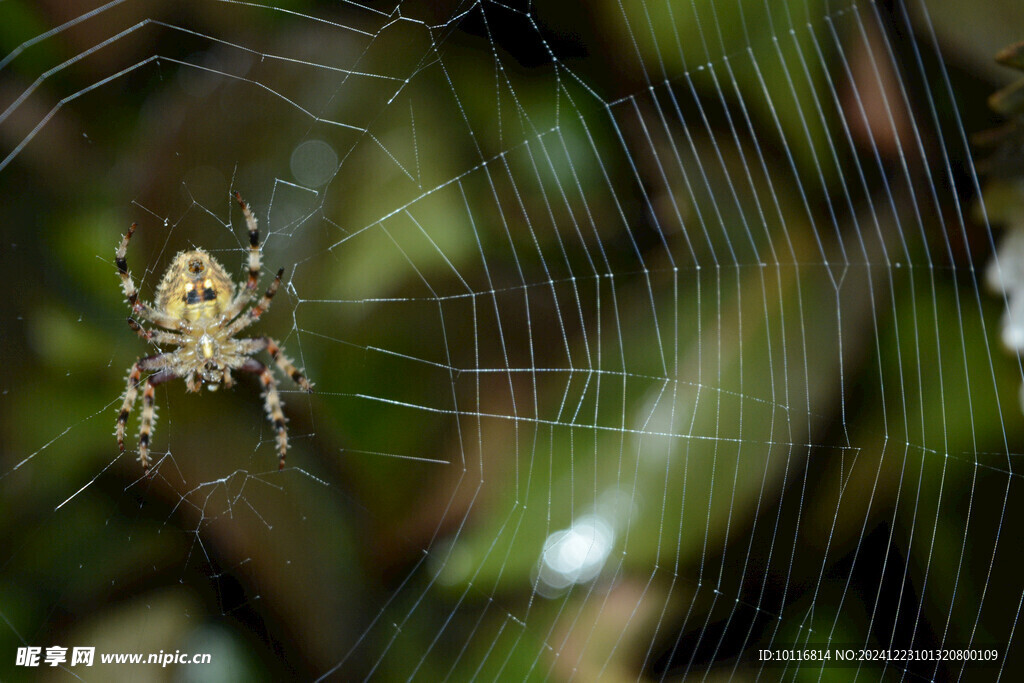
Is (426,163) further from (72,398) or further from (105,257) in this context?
(72,398)

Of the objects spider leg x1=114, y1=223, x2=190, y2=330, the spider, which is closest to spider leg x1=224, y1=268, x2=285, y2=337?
the spider

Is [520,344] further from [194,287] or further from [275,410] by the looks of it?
[194,287]

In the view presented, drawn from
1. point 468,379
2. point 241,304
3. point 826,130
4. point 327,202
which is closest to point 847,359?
point 826,130

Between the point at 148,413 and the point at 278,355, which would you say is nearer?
the point at 148,413

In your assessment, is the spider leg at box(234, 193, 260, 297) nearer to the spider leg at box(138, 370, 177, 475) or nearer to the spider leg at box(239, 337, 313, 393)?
the spider leg at box(239, 337, 313, 393)

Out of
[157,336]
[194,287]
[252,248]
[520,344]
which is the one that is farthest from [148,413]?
Answer: [520,344]
